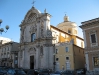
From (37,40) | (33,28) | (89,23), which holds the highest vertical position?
(33,28)

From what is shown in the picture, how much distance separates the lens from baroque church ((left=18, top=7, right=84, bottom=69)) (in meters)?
40.3

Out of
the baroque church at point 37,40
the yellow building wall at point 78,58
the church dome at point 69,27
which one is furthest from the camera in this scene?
the church dome at point 69,27

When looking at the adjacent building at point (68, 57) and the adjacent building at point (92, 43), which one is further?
the adjacent building at point (68, 57)

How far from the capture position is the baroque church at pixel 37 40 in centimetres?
4031

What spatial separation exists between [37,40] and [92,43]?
19285 mm

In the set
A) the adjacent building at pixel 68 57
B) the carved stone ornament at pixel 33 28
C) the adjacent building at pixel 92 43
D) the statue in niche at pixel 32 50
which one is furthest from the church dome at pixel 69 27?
the adjacent building at pixel 92 43

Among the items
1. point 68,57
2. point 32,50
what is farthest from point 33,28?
point 68,57

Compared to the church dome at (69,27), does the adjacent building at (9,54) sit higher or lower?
lower

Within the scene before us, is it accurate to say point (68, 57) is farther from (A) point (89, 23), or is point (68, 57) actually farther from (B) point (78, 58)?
(A) point (89, 23)

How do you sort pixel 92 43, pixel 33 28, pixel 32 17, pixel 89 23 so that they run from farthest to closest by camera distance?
1. pixel 32 17
2. pixel 33 28
3. pixel 89 23
4. pixel 92 43

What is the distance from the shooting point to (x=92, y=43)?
1101 inches

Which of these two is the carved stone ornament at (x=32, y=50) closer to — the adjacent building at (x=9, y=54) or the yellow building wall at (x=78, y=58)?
the adjacent building at (x=9, y=54)

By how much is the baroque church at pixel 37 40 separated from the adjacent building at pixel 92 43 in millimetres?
8382

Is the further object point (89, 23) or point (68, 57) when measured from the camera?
point (68, 57)
